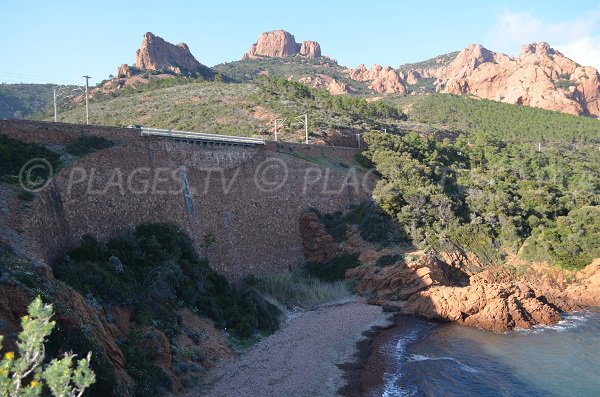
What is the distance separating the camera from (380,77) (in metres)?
153

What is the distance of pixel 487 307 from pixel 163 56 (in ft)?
301

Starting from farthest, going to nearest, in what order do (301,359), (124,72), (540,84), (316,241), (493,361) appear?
(540,84) → (124,72) → (316,241) → (493,361) → (301,359)

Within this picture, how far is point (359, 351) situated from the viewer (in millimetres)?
20812

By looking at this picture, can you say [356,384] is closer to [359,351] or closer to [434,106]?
[359,351]

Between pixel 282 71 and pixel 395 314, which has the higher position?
pixel 282 71

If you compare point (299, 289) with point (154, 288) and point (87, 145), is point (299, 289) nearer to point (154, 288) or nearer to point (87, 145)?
point (154, 288)

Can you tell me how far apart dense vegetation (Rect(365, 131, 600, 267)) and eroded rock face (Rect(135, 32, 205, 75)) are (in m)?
63.7

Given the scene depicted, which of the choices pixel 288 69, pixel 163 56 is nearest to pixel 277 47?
pixel 288 69

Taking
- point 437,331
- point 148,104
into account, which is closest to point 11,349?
point 437,331

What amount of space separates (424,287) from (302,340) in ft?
33.8

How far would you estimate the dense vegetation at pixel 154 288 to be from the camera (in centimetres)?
1512

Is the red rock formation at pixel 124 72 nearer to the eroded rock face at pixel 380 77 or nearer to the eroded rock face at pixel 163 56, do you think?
the eroded rock face at pixel 163 56

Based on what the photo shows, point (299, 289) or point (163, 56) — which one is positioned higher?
point (163, 56)

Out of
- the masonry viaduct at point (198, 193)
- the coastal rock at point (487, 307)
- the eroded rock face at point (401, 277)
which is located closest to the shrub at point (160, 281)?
the masonry viaduct at point (198, 193)
